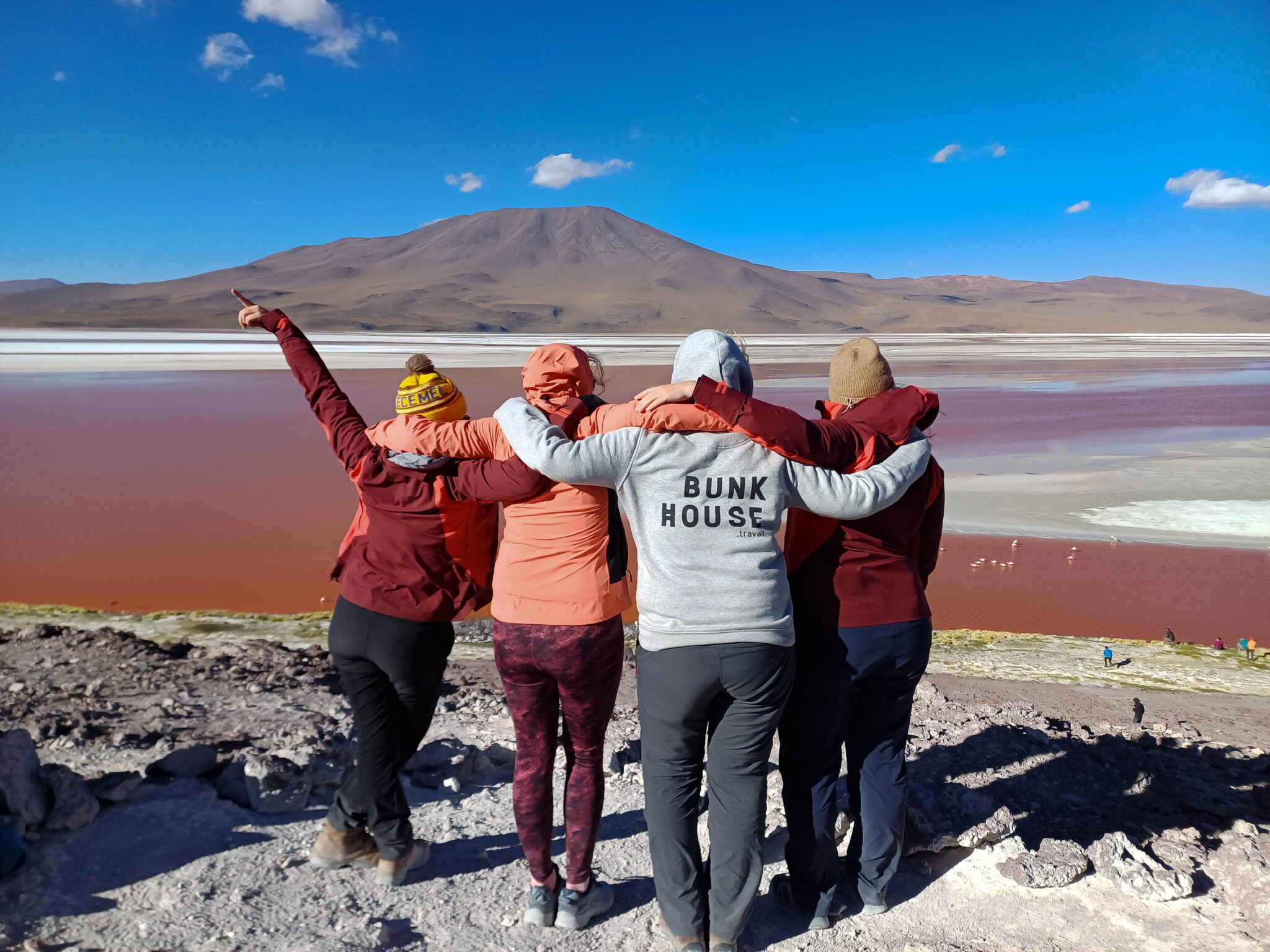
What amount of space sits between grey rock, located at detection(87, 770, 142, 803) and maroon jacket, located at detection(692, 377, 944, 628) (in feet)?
7.75

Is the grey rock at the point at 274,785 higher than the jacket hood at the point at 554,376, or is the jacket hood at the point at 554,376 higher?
the jacket hood at the point at 554,376

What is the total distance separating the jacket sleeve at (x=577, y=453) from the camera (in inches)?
79.1

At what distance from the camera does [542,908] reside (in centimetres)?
246

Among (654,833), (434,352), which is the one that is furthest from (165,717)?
(434,352)

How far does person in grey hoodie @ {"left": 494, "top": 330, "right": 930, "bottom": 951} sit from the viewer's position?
202 cm

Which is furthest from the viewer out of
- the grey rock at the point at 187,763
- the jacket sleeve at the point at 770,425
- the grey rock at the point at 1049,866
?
the grey rock at the point at 187,763

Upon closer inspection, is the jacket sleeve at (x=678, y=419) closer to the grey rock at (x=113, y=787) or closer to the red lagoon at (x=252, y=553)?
Result: the grey rock at (x=113, y=787)

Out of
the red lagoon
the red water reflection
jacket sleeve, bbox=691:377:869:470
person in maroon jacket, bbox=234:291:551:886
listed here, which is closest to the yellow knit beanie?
person in maroon jacket, bbox=234:291:551:886

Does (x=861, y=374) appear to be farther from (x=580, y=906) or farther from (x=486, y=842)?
(x=486, y=842)

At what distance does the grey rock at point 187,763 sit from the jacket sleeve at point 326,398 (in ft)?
5.03

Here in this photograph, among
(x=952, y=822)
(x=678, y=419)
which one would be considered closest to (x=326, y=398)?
(x=678, y=419)

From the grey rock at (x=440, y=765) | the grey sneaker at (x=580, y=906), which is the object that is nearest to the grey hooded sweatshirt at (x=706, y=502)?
the grey sneaker at (x=580, y=906)

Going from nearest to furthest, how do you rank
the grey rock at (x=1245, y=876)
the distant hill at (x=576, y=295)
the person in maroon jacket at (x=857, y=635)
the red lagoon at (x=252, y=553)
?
the person in maroon jacket at (x=857, y=635)
the grey rock at (x=1245, y=876)
the red lagoon at (x=252, y=553)
the distant hill at (x=576, y=295)

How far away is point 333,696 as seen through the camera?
15.3 ft
